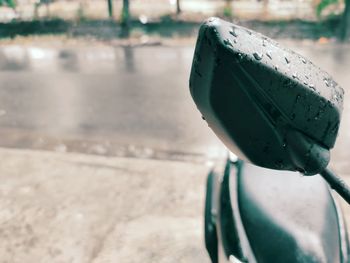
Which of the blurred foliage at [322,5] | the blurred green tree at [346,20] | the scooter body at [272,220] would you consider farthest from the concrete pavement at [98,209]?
the blurred foliage at [322,5]

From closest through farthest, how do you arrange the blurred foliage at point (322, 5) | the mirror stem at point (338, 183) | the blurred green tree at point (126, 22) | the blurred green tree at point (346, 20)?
the mirror stem at point (338, 183) < the blurred green tree at point (346, 20) < the blurred green tree at point (126, 22) < the blurred foliage at point (322, 5)

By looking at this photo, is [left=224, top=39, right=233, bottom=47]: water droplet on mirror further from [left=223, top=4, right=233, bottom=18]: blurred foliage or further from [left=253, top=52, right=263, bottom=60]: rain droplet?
Answer: [left=223, top=4, right=233, bottom=18]: blurred foliage

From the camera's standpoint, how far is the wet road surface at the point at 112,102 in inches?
227

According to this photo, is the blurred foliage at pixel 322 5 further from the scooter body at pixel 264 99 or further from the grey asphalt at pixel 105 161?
the scooter body at pixel 264 99

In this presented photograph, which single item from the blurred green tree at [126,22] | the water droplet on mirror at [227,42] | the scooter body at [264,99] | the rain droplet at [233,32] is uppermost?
the rain droplet at [233,32]

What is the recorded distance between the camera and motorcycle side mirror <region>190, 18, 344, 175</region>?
1.15m

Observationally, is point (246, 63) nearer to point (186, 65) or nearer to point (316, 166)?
point (316, 166)

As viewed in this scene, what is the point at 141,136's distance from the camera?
19.5 ft

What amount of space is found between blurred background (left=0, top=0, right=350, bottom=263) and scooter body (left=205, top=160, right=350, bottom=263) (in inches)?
53.1

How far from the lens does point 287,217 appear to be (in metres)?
1.92

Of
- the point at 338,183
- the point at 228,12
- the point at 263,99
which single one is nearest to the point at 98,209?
the point at 338,183

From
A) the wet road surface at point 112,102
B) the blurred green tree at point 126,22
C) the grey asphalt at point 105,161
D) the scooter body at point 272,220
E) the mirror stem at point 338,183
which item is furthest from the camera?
the blurred green tree at point 126,22

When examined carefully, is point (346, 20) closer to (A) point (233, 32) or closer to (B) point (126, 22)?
(B) point (126, 22)

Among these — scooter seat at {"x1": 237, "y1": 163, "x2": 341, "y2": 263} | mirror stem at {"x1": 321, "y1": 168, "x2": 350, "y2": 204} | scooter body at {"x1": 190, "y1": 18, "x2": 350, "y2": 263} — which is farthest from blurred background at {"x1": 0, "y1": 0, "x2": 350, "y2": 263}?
scooter body at {"x1": 190, "y1": 18, "x2": 350, "y2": 263}
